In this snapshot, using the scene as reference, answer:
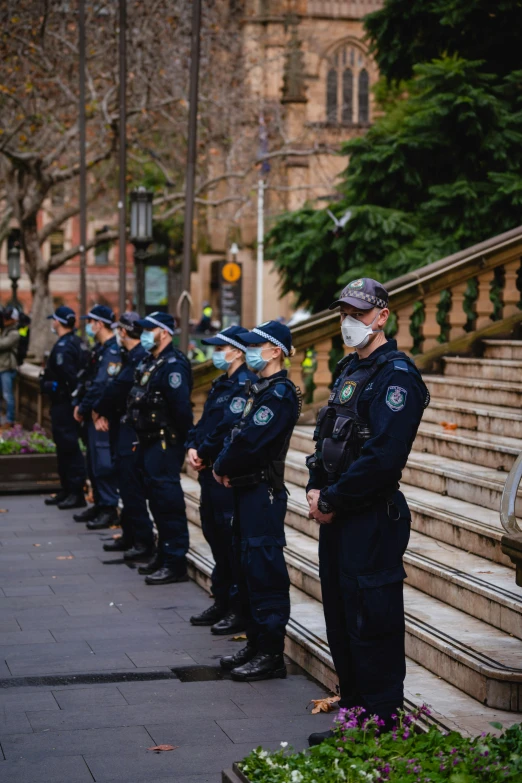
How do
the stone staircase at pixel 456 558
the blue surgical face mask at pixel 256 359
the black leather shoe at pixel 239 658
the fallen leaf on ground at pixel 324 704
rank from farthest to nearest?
the black leather shoe at pixel 239 658, the blue surgical face mask at pixel 256 359, the fallen leaf on ground at pixel 324 704, the stone staircase at pixel 456 558

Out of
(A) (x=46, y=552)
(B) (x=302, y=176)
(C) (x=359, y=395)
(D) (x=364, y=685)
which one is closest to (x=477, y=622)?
(D) (x=364, y=685)

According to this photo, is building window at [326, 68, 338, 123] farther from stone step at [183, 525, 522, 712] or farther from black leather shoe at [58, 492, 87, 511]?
stone step at [183, 525, 522, 712]

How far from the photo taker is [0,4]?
2892cm

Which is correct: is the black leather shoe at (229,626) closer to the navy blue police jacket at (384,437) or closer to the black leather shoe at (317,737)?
the black leather shoe at (317,737)

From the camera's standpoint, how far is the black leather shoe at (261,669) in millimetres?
7293

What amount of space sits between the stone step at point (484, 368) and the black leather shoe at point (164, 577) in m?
3.77

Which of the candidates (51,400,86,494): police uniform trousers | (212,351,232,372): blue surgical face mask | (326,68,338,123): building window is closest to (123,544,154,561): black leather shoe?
(212,351,232,372): blue surgical face mask

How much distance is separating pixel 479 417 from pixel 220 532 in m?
3.12

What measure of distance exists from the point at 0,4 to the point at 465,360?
20.4 metres

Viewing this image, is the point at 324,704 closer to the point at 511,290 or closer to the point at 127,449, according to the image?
the point at 127,449

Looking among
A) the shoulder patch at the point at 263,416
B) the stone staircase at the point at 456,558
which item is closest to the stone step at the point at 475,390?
the stone staircase at the point at 456,558

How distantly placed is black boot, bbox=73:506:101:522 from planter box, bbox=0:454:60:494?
7.00ft

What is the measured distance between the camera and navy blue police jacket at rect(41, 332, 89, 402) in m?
13.7

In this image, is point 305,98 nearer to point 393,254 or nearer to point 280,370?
point 393,254
